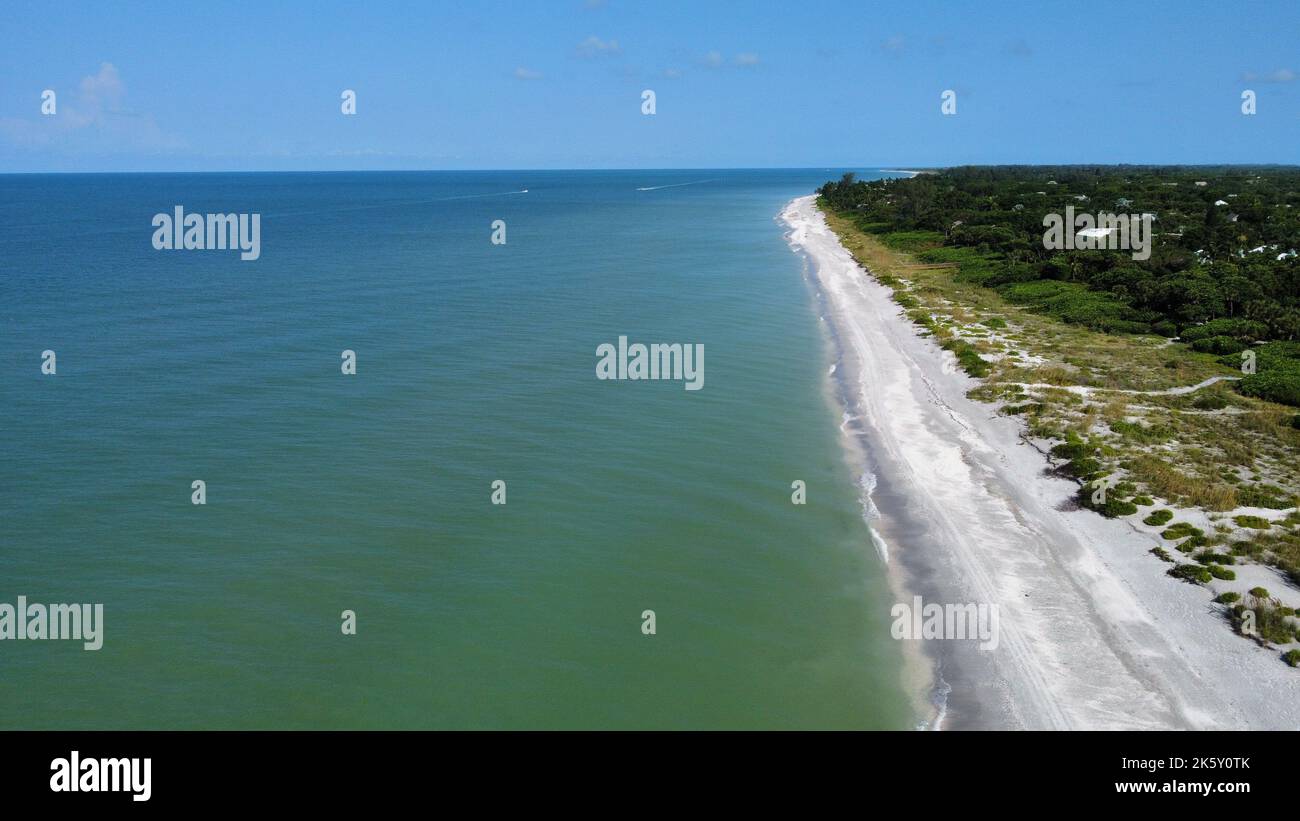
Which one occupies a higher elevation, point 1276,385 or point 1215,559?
point 1276,385

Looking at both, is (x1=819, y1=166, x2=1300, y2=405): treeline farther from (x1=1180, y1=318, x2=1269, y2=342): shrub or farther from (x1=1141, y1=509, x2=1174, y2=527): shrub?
(x1=1141, y1=509, x2=1174, y2=527): shrub

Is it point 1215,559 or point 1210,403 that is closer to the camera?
point 1215,559

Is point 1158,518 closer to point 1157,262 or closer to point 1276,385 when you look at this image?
point 1276,385

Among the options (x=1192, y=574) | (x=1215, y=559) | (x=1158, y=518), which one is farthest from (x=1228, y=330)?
(x=1192, y=574)

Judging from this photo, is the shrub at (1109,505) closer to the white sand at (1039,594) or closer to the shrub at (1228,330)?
the white sand at (1039,594)

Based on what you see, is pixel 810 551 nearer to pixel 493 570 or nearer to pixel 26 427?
pixel 493 570

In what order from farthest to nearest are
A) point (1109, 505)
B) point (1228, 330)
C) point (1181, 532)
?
1. point (1228, 330)
2. point (1109, 505)
3. point (1181, 532)

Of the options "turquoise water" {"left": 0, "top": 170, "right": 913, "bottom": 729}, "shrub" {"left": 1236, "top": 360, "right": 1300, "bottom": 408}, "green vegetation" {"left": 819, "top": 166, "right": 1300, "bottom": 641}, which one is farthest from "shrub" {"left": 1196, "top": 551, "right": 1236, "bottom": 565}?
"shrub" {"left": 1236, "top": 360, "right": 1300, "bottom": 408}
